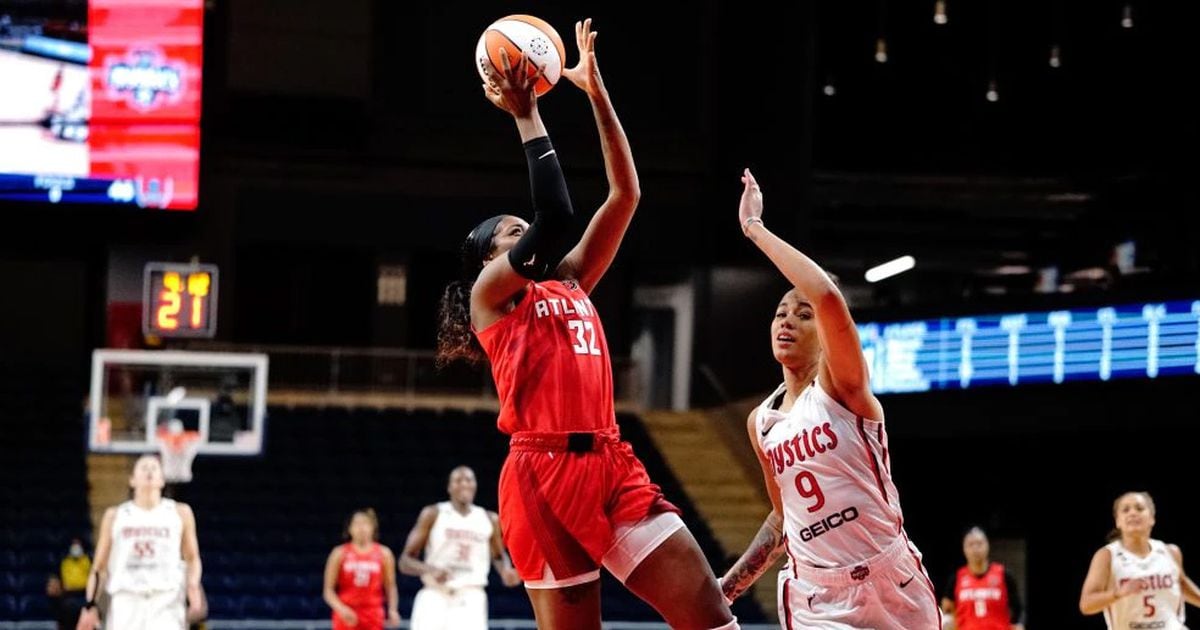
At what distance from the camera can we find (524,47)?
4551mm

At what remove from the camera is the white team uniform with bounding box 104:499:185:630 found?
29.8 ft

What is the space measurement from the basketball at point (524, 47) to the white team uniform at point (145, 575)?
5.35 meters

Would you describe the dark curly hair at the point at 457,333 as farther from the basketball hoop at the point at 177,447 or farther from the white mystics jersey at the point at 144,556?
the basketball hoop at the point at 177,447

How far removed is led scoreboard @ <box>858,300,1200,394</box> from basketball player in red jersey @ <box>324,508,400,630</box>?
5829 millimetres

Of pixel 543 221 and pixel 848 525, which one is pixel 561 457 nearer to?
pixel 543 221

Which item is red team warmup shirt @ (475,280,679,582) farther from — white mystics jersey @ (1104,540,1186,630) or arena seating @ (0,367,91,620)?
arena seating @ (0,367,91,620)

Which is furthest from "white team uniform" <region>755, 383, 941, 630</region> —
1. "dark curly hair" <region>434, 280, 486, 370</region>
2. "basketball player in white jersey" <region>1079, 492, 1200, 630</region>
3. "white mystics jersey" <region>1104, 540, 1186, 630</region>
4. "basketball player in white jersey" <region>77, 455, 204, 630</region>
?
"basketball player in white jersey" <region>77, 455, 204, 630</region>

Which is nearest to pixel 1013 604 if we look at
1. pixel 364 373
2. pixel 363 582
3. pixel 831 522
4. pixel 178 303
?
pixel 363 582

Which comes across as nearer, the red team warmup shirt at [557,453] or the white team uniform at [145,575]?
the red team warmup shirt at [557,453]

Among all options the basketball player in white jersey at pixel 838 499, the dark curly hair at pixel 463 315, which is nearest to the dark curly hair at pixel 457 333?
the dark curly hair at pixel 463 315

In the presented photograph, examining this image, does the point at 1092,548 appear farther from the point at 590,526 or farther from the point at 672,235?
the point at 590,526

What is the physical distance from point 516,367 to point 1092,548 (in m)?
13.3

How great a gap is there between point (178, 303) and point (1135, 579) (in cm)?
839

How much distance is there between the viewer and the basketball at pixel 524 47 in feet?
14.9
